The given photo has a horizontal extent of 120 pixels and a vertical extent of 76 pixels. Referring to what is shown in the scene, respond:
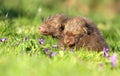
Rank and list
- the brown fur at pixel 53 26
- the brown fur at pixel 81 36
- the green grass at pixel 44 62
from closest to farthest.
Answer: the green grass at pixel 44 62, the brown fur at pixel 81 36, the brown fur at pixel 53 26

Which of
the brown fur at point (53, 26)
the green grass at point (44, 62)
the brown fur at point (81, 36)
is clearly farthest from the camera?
the brown fur at point (53, 26)

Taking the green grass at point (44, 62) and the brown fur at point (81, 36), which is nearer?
the green grass at point (44, 62)

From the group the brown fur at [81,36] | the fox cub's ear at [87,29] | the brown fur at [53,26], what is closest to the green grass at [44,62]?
the brown fur at [81,36]

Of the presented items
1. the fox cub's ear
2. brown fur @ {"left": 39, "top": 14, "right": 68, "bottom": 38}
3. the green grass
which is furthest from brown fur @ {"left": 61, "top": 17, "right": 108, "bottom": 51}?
the green grass

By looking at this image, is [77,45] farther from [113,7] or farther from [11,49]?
[113,7]

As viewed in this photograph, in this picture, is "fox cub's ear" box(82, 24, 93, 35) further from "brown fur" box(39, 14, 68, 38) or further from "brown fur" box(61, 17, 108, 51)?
"brown fur" box(39, 14, 68, 38)

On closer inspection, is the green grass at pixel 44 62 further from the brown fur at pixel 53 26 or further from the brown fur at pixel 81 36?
the brown fur at pixel 53 26

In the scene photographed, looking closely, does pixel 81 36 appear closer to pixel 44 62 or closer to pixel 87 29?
pixel 87 29

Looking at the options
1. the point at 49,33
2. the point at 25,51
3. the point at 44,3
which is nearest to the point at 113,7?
the point at 44,3
